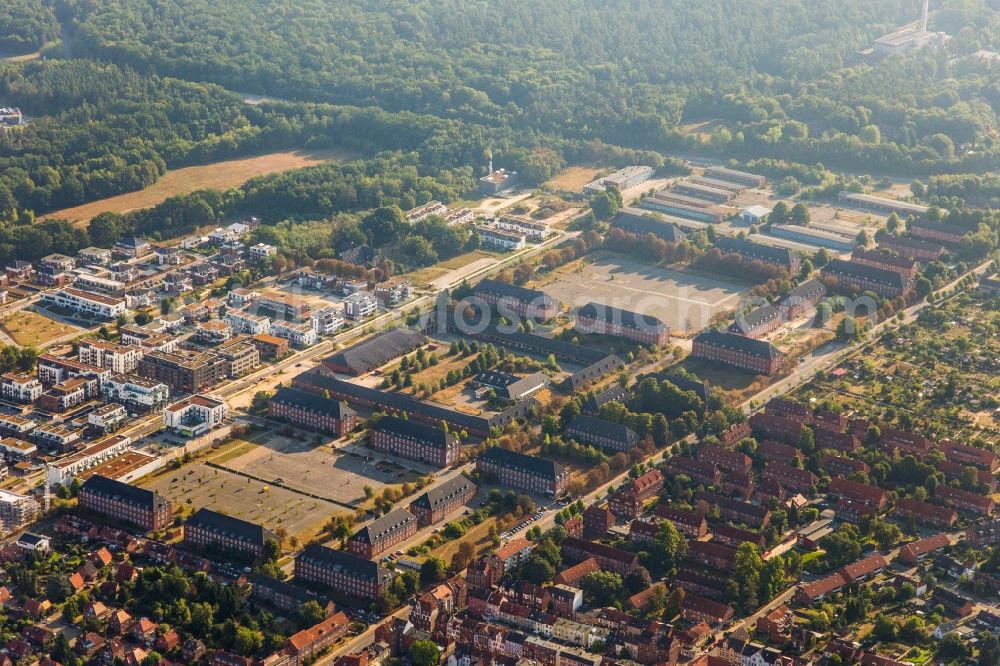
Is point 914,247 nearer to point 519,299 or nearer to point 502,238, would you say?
point 502,238

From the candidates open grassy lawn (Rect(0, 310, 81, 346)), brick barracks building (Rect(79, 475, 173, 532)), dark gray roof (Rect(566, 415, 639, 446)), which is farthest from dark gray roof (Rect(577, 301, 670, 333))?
brick barracks building (Rect(79, 475, 173, 532))

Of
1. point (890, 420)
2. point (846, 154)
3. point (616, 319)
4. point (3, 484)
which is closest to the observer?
point (3, 484)

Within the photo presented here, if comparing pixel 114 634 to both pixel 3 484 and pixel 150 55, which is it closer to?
pixel 3 484

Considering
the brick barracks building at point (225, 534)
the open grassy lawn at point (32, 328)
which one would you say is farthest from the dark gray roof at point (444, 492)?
the open grassy lawn at point (32, 328)

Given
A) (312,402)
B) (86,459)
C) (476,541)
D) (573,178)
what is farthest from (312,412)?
(573,178)

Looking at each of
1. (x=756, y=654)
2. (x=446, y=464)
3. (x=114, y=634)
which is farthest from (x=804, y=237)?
(x=114, y=634)

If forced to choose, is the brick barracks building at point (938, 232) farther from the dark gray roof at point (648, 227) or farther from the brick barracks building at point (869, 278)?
the dark gray roof at point (648, 227)
